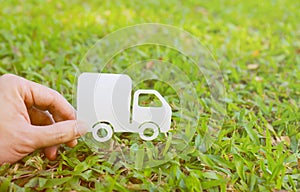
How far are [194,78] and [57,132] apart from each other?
1030 millimetres

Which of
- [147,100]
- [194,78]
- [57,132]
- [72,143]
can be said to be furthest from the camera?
[194,78]

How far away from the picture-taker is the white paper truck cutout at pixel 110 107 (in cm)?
147

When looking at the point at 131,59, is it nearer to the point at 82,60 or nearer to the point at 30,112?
the point at 82,60

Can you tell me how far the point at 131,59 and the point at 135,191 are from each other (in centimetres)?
121

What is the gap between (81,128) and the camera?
1494 millimetres

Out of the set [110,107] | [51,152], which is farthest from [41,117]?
[110,107]

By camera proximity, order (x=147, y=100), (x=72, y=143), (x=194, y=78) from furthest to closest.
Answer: (x=194, y=78)
(x=147, y=100)
(x=72, y=143)

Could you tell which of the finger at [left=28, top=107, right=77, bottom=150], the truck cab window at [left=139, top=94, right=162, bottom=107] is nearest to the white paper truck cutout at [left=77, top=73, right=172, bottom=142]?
the finger at [left=28, top=107, right=77, bottom=150]

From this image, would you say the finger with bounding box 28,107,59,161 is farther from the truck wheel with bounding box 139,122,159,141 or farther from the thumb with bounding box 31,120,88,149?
the truck wheel with bounding box 139,122,159,141

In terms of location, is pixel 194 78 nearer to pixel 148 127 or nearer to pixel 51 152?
pixel 148 127

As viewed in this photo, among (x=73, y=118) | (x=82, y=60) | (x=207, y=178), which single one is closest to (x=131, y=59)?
(x=82, y=60)

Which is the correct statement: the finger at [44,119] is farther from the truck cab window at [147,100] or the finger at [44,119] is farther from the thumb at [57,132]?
the truck cab window at [147,100]

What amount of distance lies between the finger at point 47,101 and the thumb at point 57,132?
92 mm

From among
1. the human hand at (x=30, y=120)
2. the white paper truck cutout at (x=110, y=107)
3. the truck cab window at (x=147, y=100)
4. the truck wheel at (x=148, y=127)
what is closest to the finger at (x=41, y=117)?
the human hand at (x=30, y=120)
